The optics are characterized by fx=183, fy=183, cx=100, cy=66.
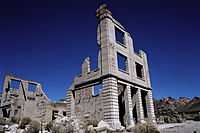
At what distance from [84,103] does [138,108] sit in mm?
6084

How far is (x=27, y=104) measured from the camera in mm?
27938

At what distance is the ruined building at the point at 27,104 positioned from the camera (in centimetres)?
2566

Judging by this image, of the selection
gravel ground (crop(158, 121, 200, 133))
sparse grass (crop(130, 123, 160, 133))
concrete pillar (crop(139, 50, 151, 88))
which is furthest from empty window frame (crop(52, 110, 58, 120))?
sparse grass (crop(130, 123, 160, 133))

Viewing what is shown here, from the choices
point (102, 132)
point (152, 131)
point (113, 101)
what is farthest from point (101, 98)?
point (152, 131)

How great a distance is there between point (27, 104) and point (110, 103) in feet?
56.1

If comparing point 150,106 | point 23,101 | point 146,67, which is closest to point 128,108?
point 150,106

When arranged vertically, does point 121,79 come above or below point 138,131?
above

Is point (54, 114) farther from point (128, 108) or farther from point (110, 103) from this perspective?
point (110, 103)

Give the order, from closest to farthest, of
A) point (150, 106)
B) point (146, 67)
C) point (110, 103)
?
point (110, 103) < point (150, 106) < point (146, 67)

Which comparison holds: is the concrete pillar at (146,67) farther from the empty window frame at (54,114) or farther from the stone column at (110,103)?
the empty window frame at (54,114)

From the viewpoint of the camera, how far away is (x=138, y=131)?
10477 mm

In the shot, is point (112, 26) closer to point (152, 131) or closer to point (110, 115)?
point (110, 115)

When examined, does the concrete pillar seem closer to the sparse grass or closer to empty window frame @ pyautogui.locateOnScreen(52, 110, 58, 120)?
empty window frame @ pyautogui.locateOnScreen(52, 110, 58, 120)

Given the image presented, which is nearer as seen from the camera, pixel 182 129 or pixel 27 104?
pixel 182 129
